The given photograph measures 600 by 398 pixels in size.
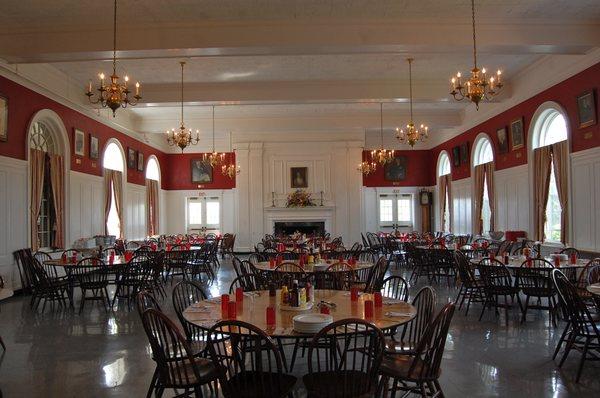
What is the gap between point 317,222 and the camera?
17.3 meters

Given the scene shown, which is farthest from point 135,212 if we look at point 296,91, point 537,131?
point 537,131

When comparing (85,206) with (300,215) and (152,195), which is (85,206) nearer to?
(152,195)

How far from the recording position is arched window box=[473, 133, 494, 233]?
1278 centimetres

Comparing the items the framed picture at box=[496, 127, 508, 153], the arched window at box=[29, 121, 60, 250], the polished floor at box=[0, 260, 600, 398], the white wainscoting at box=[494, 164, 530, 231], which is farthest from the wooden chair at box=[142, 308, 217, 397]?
the framed picture at box=[496, 127, 508, 153]

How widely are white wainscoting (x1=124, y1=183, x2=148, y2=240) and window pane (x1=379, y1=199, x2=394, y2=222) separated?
8.98 metres

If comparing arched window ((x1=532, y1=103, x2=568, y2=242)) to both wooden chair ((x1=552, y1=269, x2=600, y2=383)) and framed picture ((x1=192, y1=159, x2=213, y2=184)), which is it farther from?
framed picture ((x1=192, y1=159, x2=213, y2=184))

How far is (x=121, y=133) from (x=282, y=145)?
6004 millimetres

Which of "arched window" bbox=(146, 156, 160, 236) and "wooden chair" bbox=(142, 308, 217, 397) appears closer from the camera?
"wooden chair" bbox=(142, 308, 217, 397)

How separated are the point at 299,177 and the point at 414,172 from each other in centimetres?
478

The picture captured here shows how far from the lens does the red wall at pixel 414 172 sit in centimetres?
1838

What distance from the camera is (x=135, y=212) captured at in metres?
14.8

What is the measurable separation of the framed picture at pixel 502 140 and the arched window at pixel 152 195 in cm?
1138

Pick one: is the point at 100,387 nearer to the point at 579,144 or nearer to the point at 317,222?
the point at 579,144

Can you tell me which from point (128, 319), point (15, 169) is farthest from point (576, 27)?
point (15, 169)
